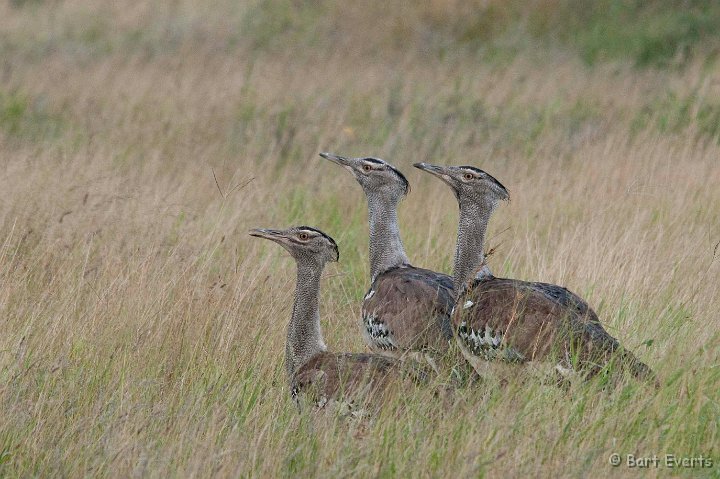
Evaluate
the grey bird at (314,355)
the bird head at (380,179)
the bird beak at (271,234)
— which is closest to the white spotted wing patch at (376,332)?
the grey bird at (314,355)

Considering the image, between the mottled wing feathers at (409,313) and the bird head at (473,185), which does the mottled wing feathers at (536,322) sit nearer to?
the mottled wing feathers at (409,313)

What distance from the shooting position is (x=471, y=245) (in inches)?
199

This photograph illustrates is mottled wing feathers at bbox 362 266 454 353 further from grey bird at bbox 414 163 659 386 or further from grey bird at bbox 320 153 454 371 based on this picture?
grey bird at bbox 414 163 659 386

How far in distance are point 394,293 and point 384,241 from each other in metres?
0.65

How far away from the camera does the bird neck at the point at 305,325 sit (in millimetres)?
4605

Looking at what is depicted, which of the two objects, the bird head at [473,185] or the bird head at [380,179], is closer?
the bird head at [473,185]

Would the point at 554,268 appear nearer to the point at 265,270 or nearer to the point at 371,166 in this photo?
the point at 371,166

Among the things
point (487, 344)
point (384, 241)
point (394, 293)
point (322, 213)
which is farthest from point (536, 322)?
point (322, 213)

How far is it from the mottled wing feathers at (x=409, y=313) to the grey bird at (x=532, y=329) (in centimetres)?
11

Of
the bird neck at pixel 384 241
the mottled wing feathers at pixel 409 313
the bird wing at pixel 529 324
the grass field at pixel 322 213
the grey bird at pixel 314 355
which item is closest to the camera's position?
the grass field at pixel 322 213

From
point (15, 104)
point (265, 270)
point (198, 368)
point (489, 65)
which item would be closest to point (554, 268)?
point (265, 270)

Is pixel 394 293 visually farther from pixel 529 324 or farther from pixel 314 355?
pixel 529 324

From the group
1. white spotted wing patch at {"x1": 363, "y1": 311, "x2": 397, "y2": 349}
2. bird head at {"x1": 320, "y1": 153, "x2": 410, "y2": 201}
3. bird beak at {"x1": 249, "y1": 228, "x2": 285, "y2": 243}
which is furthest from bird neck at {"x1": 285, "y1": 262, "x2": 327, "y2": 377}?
bird head at {"x1": 320, "y1": 153, "x2": 410, "y2": 201}

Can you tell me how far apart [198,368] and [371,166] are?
5.07 feet
